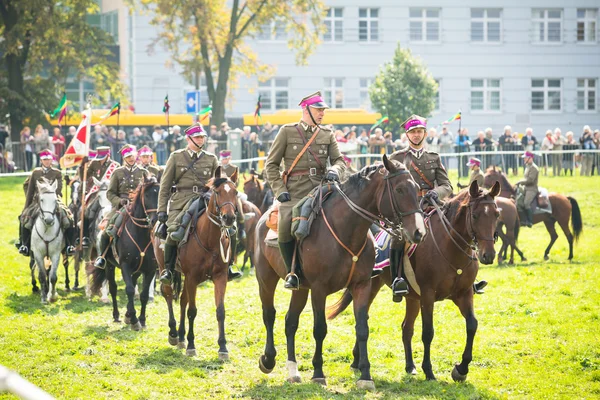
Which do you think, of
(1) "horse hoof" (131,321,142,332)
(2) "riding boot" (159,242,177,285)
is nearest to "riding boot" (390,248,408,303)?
(2) "riding boot" (159,242,177,285)

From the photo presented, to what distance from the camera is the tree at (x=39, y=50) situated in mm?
37219

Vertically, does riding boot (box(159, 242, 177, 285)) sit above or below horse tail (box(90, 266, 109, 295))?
above

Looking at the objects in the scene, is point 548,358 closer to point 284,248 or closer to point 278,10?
point 284,248

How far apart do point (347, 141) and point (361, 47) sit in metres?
22.4

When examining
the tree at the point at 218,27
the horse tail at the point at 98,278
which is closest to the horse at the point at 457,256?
the horse tail at the point at 98,278

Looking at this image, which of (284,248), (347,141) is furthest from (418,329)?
(347,141)

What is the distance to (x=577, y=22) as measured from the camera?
57.2 metres

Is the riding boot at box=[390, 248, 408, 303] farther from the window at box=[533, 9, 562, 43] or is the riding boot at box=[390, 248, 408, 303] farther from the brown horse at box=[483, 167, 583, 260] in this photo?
the window at box=[533, 9, 562, 43]

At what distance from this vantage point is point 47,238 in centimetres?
1764

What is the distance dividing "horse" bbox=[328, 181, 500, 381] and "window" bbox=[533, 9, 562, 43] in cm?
4887

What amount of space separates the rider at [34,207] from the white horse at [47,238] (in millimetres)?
193

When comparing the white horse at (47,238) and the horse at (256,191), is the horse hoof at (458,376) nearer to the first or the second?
the white horse at (47,238)

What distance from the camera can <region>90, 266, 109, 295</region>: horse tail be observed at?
15834mm

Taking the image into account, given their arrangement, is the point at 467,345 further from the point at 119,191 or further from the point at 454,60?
the point at 454,60
